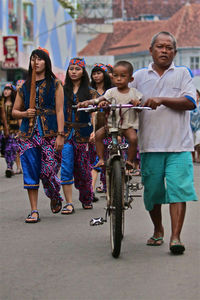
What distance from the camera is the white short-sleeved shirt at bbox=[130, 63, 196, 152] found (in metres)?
6.54

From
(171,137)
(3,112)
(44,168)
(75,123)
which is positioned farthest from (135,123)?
(3,112)

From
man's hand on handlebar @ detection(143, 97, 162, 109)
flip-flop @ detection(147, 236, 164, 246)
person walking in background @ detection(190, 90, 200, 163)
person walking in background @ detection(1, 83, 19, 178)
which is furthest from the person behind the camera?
person walking in background @ detection(190, 90, 200, 163)

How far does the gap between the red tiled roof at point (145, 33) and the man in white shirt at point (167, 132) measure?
77493 millimetres

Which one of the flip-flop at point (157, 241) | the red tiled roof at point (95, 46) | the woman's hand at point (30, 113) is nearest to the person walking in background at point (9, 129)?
the woman's hand at point (30, 113)

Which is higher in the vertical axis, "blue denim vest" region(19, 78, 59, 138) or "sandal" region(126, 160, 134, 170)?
"blue denim vest" region(19, 78, 59, 138)

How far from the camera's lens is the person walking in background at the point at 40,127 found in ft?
28.8

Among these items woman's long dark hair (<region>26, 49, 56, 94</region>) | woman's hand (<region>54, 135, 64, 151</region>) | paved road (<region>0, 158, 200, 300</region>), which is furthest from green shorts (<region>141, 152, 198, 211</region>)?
woman's long dark hair (<region>26, 49, 56, 94</region>)

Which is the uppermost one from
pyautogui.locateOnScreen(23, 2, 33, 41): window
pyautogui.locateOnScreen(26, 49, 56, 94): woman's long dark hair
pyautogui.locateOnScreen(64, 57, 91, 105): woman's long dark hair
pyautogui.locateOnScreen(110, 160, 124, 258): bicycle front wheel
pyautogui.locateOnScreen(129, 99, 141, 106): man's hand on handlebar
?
pyautogui.locateOnScreen(23, 2, 33, 41): window

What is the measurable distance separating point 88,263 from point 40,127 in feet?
9.65

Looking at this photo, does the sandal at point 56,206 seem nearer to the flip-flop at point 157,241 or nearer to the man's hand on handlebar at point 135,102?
the flip-flop at point 157,241

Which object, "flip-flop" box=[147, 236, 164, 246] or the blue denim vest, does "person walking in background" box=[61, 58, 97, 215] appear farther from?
"flip-flop" box=[147, 236, 164, 246]

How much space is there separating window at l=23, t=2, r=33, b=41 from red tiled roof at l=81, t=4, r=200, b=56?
118 ft

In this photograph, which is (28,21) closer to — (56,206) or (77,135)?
(77,135)

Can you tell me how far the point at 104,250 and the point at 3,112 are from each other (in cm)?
968
